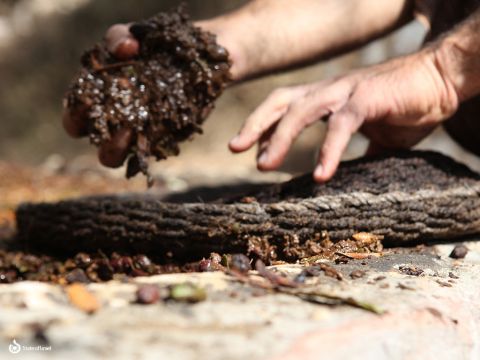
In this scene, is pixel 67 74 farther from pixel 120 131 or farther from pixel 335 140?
pixel 335 140

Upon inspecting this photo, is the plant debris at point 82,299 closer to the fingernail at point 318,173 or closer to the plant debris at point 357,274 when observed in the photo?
the plant debris at point 357,274

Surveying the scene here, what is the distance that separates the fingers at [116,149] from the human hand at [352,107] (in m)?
0.36

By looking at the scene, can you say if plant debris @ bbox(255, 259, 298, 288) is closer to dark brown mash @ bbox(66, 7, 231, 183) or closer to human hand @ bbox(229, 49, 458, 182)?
human hand @ bbox(229, 49, 458, 182)

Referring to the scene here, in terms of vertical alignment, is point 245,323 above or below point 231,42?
below

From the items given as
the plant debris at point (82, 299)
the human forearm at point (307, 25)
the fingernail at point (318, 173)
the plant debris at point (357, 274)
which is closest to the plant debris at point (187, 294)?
the plant debris at point (82, 299)

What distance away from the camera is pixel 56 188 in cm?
434

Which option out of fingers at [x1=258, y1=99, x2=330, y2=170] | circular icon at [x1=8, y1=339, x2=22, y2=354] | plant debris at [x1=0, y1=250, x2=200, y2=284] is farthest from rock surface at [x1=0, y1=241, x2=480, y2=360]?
fingers at [x1=258, y1=99, x2=330, y2=170]

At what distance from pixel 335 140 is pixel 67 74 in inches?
233

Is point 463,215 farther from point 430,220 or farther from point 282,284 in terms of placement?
point 282,284

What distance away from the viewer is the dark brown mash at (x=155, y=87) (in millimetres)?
2197

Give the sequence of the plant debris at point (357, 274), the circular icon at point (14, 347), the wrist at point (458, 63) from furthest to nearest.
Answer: the wrist at point (458, 63) → the plant debris at point (357, 274) → the circular icon at point (14, 347)

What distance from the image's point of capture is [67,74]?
748 cm

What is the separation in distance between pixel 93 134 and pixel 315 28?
1224 mm

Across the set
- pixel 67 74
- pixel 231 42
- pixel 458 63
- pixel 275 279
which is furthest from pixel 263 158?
pixel 67 74
